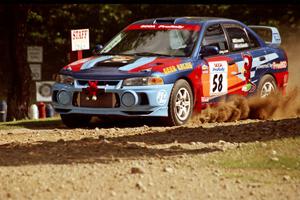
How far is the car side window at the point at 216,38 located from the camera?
13570 mm

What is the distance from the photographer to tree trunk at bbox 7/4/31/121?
58.3 ft

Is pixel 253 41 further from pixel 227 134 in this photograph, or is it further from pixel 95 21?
pixel 95 21

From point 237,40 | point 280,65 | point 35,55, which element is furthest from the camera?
point 35,55

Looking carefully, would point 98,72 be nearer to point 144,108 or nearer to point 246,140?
point 144,108

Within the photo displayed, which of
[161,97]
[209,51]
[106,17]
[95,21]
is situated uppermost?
[106,17]

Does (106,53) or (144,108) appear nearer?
(144,108)

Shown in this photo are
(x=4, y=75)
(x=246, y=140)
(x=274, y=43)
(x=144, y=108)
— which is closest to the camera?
(x=246, y=140)

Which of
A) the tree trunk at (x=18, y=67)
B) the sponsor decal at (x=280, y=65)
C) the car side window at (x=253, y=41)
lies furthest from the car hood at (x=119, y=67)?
the tree trunk at (x=18, y=67)

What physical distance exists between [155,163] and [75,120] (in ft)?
14.7

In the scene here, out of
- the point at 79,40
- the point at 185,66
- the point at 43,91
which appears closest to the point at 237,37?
the point at 185,66

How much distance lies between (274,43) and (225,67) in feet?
7.03

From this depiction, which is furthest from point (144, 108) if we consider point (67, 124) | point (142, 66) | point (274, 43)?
point (274, 43)

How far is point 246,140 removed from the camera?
34.3ft

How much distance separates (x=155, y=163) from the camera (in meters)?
8.74
